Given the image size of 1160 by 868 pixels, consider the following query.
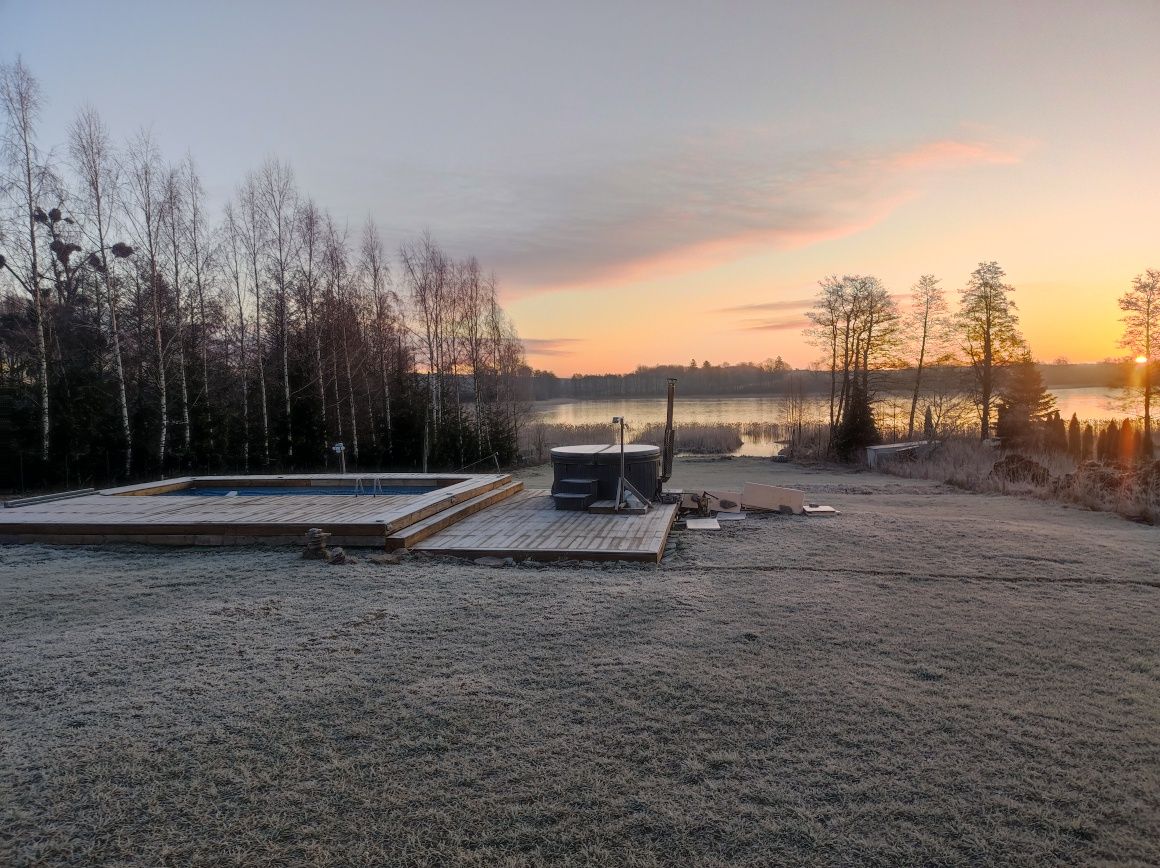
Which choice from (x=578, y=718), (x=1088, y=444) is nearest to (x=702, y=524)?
(x=578, y=718)

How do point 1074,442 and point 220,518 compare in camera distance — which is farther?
point 1074,442

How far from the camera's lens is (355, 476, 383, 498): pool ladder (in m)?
9.88

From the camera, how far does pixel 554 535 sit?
7.00m

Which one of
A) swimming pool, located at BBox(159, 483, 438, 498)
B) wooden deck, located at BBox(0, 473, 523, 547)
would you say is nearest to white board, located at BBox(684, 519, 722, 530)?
wooden deck, located at BBox(0, 473, 523, 547)

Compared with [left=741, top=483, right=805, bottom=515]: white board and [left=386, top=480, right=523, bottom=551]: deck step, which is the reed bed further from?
[left=741, top=483, right=805, bottom=515]: white board

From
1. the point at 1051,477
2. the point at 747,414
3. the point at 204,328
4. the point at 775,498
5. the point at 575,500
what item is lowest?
→ the point at 1051,477

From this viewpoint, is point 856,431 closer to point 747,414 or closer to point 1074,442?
point 1074,442

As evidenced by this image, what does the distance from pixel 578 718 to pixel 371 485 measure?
319 inches

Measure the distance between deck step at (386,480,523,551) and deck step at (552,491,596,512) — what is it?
1.11m

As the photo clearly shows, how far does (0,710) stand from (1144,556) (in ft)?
28.8

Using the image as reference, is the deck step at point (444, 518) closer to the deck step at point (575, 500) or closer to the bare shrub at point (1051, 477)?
the deck step at point (575, 500)

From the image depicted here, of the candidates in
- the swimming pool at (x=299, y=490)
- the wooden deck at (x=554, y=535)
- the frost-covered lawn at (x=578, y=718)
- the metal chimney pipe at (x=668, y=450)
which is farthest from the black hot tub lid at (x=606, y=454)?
the frost-covered lawn at (x=578, y=718)

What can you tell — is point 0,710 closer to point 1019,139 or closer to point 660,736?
point 660,736

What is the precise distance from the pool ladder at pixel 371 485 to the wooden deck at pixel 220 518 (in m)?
0.51
